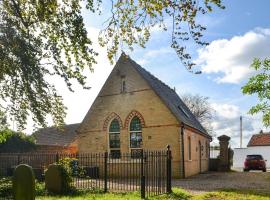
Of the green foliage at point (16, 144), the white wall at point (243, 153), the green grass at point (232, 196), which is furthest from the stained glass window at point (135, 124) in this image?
the white wall at point (243, 153)

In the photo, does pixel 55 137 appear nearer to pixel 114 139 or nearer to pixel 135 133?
pixel 114 139

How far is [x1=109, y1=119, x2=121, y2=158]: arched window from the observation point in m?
28.3

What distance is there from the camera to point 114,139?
28594 mm

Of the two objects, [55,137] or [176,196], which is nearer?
[176,196]

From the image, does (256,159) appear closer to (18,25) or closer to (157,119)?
(157,119)

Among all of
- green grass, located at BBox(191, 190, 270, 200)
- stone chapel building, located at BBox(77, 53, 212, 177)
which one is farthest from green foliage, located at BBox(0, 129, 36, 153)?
green grass, located at BBox(191, 190, 270, 200)

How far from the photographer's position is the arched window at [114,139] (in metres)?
28.3

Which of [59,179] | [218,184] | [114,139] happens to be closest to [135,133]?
[114,139]

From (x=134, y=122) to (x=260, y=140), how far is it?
3827 centimetres

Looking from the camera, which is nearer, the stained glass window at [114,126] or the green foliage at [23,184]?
the green foliage at [23,184]

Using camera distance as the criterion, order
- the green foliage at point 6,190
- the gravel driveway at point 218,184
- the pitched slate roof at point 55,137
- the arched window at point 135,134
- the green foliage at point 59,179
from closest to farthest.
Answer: the green foliage at point 6,190 → the green foliage at point 59,179 → the gravel driveway at point 218,184 → the arched window at point 135,134 → the pitched slate roof at point 55,137

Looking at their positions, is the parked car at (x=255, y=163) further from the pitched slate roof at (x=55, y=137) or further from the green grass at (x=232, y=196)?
the green grass at (x=232, y=196)

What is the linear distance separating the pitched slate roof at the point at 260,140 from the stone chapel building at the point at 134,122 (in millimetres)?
32601

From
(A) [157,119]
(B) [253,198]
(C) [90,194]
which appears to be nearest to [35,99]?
(C) [90,194]
